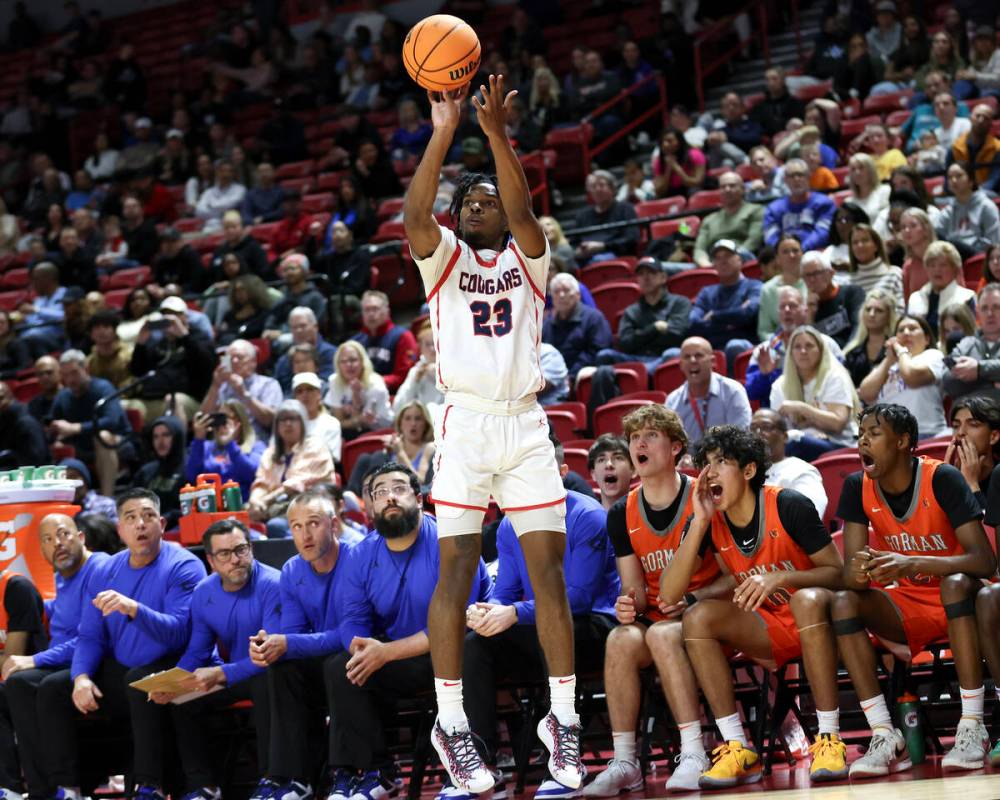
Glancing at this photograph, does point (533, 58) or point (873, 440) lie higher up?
point (533, 58)

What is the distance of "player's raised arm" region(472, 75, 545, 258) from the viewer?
414 centimetres

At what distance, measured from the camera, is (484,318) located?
172 inches

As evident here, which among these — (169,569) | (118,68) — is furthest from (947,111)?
(118,68)

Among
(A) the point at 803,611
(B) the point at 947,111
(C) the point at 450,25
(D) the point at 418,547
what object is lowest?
(A) the point at 803,611

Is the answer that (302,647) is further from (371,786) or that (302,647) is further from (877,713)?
(877,713)

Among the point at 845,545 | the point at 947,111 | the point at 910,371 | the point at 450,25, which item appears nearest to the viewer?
the point at 450,25

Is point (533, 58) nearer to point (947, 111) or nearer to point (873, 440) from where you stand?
point (947, 111)

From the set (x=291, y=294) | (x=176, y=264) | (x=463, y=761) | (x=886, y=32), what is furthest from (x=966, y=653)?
(x=176, y=264)

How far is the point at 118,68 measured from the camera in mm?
17031

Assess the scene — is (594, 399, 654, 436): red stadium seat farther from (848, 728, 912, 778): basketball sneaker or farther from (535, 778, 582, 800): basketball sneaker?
(535, 778, 582, 800): basketball sneaker

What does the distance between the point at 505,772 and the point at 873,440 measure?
202cm

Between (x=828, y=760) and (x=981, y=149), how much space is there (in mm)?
6293

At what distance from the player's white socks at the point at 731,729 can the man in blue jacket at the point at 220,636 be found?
1926 millimetres

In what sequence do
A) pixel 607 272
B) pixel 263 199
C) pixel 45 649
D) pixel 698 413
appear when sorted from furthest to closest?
pixel 263 199 → pixel 607 272 → pixel 698 413 → pixel 45 649
